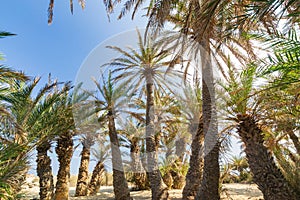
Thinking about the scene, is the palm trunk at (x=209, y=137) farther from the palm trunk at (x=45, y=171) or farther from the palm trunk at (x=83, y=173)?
the palm trunk at (x=83, y=173)

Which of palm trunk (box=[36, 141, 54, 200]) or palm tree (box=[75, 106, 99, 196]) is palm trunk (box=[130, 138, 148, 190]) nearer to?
palm tree (box=[75, 106, 99, 196])

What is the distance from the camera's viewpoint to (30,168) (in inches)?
311

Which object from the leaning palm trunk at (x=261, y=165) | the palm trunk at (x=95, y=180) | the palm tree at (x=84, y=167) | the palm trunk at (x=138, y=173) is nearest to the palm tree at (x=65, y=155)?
the palm tree at (x=84, y=167)

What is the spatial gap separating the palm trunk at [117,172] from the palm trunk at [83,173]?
10.1ft

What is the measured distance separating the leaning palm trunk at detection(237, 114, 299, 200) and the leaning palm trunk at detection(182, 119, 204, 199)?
10.2 feet

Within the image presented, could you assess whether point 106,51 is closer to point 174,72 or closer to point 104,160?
point 174,72

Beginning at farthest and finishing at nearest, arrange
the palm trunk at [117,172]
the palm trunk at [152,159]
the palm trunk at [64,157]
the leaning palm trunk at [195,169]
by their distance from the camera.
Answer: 1. the palm trunk at [64,157]
2. the palm trunk at [117,172]
3. the palm trunk at [152,159]
4. the leaning palm trunk at [195,169]

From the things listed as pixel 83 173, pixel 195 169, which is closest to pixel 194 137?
pixel 195 169

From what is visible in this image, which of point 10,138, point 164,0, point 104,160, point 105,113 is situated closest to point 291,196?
point 164,0

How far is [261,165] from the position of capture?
795 centimetres

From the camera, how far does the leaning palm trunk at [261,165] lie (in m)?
7.49

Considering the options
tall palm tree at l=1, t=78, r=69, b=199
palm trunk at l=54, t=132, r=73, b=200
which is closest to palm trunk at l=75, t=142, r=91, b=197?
palm trunk at l=54, t=132, r=73, b=200

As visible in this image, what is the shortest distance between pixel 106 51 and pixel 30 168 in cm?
882

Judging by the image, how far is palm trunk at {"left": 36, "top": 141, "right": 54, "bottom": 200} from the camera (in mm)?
11805
